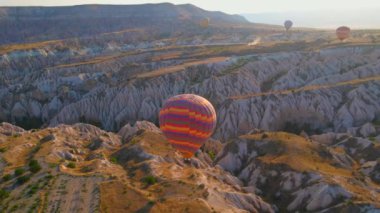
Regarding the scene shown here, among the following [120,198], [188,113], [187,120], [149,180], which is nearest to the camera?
[120,198]

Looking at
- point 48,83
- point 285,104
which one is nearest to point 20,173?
point 285,104

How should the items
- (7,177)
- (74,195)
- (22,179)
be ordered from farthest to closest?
(7,177)
(22,179)
(74,195)

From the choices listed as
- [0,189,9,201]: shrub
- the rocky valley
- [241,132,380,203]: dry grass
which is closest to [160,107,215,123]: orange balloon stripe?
the rocky valley

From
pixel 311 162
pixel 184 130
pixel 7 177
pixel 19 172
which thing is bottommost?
pixel 7 177

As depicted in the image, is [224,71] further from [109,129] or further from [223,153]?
[223,153]

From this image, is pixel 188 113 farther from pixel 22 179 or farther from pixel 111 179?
pixel 22 179

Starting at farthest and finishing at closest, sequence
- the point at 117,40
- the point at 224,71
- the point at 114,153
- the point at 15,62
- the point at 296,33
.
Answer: the point at 117,40, the point at 296,33, the point at 15,62, the point at 224,71, the point at 114,153

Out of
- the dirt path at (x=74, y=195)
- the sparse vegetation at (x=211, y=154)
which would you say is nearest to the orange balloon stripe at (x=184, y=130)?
the dirt path at (x=74, y=195)

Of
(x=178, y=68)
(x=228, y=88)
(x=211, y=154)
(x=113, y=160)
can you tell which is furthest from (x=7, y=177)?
(x=178, y=68)
